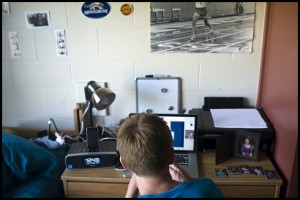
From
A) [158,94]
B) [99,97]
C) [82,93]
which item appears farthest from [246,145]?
[82,93]

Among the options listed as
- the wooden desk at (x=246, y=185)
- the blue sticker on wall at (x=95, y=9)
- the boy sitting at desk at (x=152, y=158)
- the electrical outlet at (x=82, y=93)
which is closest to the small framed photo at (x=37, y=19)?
the blue sticker on wall at (x=95, y=9)

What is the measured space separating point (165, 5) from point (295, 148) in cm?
113

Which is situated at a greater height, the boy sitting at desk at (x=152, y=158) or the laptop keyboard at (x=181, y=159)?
the boy sitting at desk at (x=152, y=158)

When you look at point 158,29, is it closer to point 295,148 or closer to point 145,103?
point 145,103

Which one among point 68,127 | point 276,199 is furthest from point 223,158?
point 68,127

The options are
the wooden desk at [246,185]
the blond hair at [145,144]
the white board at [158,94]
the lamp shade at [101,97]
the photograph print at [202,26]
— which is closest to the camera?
the blond hair at [145,144]

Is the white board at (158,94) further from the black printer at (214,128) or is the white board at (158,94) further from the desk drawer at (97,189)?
the desk drawer at (97,189)

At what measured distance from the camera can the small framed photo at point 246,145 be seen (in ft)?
5.09

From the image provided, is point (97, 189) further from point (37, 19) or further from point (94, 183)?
point (37, 19)

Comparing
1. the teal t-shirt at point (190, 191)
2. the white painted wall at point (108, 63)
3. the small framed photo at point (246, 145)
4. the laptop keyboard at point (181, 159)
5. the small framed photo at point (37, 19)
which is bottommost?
the laptop keyboard at point (181, 159)

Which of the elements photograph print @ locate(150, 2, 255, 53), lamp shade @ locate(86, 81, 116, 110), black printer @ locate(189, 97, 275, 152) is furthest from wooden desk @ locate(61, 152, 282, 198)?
photograph print @ locate(150, 2, 255, 53)

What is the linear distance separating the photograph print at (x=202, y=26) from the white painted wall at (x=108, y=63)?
0.05 meters

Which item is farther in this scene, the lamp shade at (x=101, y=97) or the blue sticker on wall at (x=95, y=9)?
the blue sticker on wall at (x=95, y=9)

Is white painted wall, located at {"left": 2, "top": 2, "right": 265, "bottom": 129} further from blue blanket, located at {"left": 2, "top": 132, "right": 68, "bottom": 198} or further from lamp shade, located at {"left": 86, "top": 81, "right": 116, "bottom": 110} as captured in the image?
blue blanket, located at {"left": 2, "top": 132, "right": 68, "bottom": 198}
